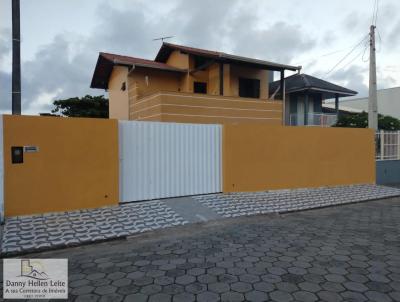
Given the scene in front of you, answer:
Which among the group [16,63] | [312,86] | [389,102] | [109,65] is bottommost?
[16,63]

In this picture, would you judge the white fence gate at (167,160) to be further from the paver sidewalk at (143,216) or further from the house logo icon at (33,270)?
the house logo icon at (33,270)

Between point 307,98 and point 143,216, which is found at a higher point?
point 307,98

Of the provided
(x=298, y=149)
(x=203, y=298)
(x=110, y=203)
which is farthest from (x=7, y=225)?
(x=298, y=149)

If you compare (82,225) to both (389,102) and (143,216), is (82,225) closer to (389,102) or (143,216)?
(143,216)

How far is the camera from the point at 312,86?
1812 cm

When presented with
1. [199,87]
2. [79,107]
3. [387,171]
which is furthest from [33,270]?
[79,107]

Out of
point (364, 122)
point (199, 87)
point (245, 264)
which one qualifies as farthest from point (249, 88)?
point (245, 264)

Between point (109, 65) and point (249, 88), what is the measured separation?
733 cm

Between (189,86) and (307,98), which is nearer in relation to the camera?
(189,86)

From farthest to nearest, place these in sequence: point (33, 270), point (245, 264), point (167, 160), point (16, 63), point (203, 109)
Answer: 1. point (203, 109)
2. point (167, 160)
3. point (16, 63)
4. point (245, 264)
5. point (33, 270)

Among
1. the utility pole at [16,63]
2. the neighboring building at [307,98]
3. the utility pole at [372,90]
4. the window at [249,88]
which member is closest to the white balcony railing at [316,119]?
the neighboring building at [307,98]

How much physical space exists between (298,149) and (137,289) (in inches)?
283

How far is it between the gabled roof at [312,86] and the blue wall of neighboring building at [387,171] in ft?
23.1

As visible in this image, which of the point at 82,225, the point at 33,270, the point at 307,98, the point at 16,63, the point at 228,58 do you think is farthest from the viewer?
the point at 307,98
